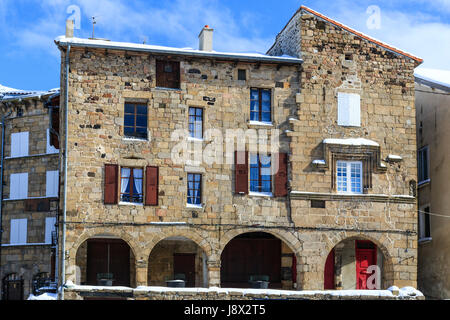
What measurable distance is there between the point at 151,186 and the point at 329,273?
8629mm

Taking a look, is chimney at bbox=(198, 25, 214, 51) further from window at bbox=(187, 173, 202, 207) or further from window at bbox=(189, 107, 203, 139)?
window at bbox=(187, 173, 202, 207)

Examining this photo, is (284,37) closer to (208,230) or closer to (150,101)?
(150,101)

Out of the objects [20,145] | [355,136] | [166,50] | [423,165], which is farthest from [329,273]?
[20,145]

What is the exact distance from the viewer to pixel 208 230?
30625mm

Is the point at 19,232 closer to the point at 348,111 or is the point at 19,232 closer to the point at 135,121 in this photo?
the point at 135,121

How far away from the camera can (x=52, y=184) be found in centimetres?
3925

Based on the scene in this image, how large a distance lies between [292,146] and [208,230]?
478 centimetres

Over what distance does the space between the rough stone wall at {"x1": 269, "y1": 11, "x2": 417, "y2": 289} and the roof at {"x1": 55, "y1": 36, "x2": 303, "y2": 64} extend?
150 centimetres

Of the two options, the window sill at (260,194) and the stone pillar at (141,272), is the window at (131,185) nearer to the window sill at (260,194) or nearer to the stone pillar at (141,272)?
the stone pillar at (141,272)

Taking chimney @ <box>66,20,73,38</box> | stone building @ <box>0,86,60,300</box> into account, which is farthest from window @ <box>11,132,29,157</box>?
chimney @ <box>66,20,73,38</box>

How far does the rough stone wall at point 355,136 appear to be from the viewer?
1235 inches

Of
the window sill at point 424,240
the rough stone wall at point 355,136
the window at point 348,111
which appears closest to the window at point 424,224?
the window sill at point 424,240

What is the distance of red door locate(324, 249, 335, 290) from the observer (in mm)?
33156

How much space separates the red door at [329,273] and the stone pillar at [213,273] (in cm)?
528
